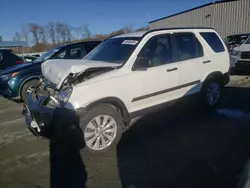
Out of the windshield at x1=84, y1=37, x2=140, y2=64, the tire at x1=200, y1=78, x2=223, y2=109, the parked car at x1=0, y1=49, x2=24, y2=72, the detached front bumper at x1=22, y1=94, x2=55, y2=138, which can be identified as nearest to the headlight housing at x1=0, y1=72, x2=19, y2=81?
the windshield at x1=84, y1=37, x2=140, y2=64

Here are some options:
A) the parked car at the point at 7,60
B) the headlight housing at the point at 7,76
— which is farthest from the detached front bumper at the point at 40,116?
the parked car at the point at 7,60

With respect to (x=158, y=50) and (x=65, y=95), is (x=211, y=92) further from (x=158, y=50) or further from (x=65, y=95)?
(x=65, y=95)

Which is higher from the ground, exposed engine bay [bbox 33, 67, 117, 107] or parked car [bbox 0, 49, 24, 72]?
parked car [bbox 0, 49, 24, 72]

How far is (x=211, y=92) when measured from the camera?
5.88 metres

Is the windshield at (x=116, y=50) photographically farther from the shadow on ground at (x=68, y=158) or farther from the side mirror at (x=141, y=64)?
the shadow on ground at (x=68, y=158)

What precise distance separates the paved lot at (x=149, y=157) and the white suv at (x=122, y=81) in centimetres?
37

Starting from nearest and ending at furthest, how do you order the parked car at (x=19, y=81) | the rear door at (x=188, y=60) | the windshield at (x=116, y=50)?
the windshield at (x=116, y=50)
the rear door at (x=188, y=60)
the parked car at (x=19, y=81)

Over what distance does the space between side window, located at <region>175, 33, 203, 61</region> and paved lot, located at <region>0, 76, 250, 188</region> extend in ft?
4.29

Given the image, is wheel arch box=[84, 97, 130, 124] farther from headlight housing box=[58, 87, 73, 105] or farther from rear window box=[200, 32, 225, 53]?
rear window box=[200, 32, 225, 53]

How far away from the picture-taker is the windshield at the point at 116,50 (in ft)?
14.9

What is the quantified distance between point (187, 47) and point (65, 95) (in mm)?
2750

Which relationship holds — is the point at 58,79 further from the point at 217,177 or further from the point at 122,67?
the point at 217,177

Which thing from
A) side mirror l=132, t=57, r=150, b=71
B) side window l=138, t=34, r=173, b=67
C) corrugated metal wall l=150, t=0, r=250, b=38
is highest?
corrugated metal wall l=150, t=0, r=250, b=38

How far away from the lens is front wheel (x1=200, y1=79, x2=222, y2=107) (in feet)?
18.3
